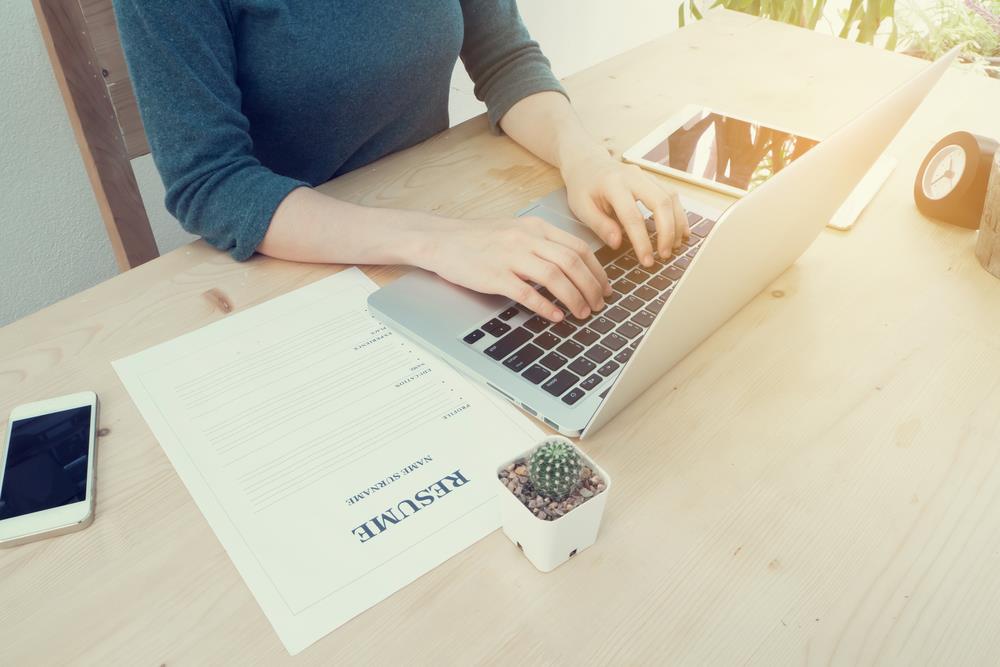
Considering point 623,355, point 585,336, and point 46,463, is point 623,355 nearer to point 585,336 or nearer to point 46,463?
point 585,336

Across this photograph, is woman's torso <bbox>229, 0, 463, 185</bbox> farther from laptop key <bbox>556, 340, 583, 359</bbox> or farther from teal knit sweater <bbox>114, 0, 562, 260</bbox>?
laptop key <bbox>556, 340, 583, 359</bbox>

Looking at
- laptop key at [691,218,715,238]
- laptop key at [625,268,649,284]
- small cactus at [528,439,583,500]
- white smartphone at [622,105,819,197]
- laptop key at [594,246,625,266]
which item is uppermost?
small cactus at [528,439,583,500]

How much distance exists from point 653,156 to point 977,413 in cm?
46

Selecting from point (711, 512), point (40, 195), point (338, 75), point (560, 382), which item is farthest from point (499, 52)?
point (40, 195)

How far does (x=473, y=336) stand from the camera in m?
0.61

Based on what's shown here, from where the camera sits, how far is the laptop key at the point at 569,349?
0.58 meters

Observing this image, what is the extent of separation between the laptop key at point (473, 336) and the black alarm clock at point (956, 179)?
52cm

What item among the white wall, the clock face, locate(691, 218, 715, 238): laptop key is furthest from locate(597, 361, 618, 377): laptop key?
the white wall

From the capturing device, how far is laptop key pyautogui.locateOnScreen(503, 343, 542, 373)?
57 centimetres

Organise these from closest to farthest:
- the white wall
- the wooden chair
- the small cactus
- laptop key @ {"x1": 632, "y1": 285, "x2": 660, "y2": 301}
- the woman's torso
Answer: the small cactus, laptop key @ {"x1": 632, "y1": 285, "x2": 660, "y2": 301}, the woman's torso, the wooden chair, the white wall

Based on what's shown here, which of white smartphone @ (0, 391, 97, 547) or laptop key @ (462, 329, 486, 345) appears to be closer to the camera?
white smartphone @ (0, 391, 97, 547)

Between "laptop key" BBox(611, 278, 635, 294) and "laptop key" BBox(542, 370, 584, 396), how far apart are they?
13 cm

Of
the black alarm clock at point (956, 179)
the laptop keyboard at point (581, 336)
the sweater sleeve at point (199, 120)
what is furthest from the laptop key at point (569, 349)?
the black alarm clock at point (956, 179)

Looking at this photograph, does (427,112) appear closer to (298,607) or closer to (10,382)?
(10,382)
